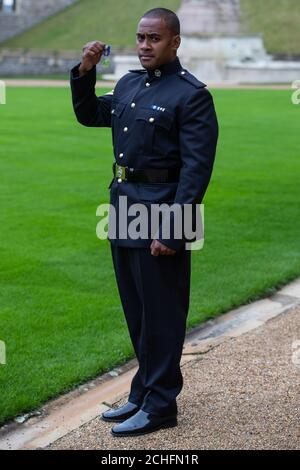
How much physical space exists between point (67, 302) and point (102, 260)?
1352 millimetres

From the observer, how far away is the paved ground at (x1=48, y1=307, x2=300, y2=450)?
4453 mm

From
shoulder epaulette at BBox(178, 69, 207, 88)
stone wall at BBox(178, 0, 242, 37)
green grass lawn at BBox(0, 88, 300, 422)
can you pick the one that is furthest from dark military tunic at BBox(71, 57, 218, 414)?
stone wall at BBox(178, 0, 242, 37)

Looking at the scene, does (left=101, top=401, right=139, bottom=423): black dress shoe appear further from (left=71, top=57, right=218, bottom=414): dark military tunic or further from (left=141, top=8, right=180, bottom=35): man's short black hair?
(left=141, top=8, right=180, bottom=35): man's short black hair

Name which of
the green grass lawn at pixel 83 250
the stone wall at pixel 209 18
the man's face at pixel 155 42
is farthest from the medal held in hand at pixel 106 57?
the stone wall at pixel 209 18

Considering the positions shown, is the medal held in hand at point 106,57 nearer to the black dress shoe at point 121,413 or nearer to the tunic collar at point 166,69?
the tunic collar at point 166,69

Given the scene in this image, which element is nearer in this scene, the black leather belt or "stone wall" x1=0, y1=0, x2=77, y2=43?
the black leather belt

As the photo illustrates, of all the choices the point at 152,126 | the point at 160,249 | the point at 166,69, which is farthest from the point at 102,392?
the point at 166,69

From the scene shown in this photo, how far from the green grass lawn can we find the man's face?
198cm

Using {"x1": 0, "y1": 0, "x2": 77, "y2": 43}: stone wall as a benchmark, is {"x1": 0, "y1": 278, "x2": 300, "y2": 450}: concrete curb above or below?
below

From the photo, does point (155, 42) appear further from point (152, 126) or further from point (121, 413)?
point (121, 413)

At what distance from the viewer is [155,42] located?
4340 millimetres

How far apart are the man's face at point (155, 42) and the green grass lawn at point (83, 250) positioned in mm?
1985

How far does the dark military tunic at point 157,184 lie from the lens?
4.31 m

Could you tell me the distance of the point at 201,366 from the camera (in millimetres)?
5578
